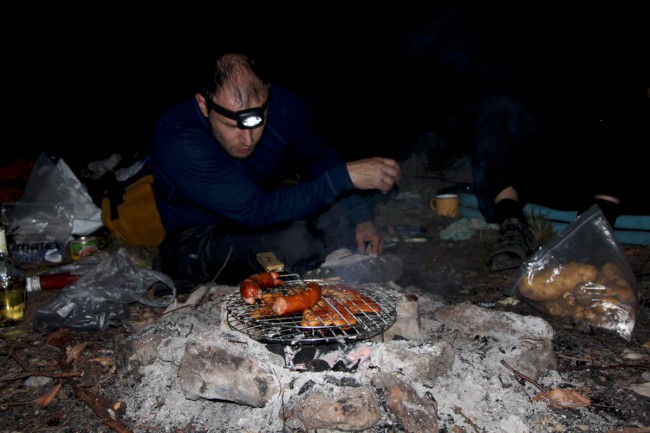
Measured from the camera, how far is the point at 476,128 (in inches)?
212

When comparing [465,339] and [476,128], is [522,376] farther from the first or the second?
[476,128]

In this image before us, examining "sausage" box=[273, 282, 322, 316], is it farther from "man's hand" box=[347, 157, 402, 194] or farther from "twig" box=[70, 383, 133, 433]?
"man's hand" box=[347, 157, 402, 194]

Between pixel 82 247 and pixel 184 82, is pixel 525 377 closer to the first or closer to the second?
pixel 82 247

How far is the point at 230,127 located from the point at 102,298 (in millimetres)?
1744

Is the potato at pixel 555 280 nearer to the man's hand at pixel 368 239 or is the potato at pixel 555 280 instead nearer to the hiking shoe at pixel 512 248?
the hiking shoe at pixel 512 248

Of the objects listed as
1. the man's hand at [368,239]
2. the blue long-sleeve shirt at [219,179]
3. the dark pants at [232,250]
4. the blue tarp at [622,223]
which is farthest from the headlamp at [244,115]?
the blue tarp at [622,223]

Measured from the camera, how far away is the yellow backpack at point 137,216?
472 cm

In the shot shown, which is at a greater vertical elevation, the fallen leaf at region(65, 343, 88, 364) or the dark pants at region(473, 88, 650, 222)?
the dark pants at region(473, 88, 650, 222)

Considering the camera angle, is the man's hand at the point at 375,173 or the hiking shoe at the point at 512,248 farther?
the hiking shoe at the point at 512,248

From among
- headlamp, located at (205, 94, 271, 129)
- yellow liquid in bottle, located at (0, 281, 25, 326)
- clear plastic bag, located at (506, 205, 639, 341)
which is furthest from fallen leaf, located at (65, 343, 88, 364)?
clear plastic bag, located at (506, 205, 639, 341)

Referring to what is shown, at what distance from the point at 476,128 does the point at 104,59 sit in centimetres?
744

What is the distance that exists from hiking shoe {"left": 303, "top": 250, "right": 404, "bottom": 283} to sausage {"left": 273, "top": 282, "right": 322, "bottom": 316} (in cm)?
121

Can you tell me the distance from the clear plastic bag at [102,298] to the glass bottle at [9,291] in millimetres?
404

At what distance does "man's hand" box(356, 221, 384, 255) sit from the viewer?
437cm
